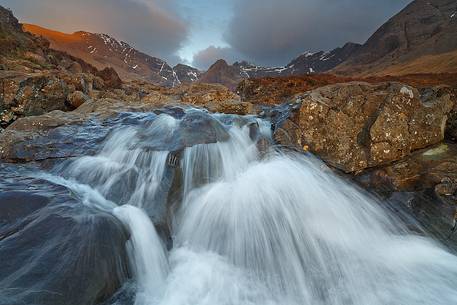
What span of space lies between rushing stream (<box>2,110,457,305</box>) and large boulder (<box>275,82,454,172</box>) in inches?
34.6

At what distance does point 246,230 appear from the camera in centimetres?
624

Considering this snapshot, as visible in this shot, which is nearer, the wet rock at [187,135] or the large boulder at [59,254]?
the large boulder at [59,254]

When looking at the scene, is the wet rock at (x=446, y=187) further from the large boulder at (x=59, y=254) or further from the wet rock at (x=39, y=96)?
the wet rock at (x=39, y=96)

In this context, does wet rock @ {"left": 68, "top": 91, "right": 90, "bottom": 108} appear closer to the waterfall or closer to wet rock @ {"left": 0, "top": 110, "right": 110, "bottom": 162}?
wet rock @ {"left": 0, "top": 110, "right": 110, "bottom": 162}

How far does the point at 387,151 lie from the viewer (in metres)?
8.21

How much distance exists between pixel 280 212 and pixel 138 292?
329 centimetres

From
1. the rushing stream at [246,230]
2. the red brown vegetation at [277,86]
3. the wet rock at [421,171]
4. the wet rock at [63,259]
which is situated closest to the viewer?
the wet rock at [63,259]

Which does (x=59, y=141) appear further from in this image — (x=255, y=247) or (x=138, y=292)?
(x=255, y=247)

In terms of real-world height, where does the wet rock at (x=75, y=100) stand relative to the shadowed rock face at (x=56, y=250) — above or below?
above

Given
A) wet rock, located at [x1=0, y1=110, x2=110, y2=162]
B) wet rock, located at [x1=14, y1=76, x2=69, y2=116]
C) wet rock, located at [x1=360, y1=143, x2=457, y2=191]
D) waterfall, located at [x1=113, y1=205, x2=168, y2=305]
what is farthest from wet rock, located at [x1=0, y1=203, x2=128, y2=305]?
wet rock, located at [x1=14, y1=76, x2=69, y2=116]

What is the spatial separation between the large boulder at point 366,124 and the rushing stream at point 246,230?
878 millimetres

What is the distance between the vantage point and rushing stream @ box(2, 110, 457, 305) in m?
4.95

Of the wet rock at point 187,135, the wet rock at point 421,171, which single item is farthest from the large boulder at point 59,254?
the wet rock at point 421,171

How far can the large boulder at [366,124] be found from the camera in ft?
27.3
